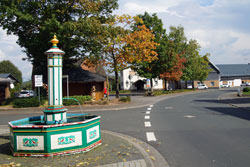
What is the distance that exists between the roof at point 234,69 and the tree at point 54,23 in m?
67.4

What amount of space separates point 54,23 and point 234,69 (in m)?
77.0

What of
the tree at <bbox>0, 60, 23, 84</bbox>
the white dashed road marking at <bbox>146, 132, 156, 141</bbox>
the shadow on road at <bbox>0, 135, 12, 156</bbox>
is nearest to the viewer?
the shadow on road at <bbox>0, 135, 12, 156</bbox>

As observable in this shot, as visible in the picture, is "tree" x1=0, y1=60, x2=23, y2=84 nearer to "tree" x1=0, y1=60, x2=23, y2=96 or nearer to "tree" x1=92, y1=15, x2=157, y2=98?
"tree" x1=0, y1=60, x2=23, y2=96

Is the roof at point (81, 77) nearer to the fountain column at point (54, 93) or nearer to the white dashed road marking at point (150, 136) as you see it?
the white dashed road marking at point (150, 136)

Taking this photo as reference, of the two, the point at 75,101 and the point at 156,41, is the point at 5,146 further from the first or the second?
the point at 156,41

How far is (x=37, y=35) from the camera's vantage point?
1980 centimetres

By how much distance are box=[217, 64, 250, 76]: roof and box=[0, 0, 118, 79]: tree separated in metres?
67.4

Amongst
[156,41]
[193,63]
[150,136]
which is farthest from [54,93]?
[193,63]

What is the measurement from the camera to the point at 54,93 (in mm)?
6660

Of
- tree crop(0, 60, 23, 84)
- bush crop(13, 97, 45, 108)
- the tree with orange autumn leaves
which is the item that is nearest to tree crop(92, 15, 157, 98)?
the tree with orange autumn leaves

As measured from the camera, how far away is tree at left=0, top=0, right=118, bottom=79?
18328 millimetres

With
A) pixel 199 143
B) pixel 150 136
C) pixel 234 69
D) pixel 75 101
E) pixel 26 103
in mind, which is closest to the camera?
pixel 199 143

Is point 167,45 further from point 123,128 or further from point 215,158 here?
point 215,158

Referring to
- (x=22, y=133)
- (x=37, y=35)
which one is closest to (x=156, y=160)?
(x=22, y=133)
